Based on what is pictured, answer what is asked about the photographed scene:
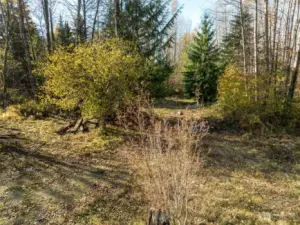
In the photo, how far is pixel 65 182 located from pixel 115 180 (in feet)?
3.07

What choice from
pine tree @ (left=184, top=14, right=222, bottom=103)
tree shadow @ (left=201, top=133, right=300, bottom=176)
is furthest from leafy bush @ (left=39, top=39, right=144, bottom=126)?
pine tree @ (left=184, top=14, right=222, bottom=103)

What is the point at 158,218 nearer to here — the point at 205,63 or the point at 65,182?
the point at 65,182

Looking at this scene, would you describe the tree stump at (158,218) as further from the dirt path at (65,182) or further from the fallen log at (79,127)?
the fallen log at (79,127)

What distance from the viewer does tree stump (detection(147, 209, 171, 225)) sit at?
2.63 meters

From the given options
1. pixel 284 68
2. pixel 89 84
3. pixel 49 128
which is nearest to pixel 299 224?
pixel 89 84

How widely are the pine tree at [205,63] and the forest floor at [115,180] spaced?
18.2 feet

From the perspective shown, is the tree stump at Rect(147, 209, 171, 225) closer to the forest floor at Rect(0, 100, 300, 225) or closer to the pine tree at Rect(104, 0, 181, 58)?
the forest floor at Rect(0, 100, 300, 225)

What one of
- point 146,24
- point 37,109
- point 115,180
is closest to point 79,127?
point 37,109

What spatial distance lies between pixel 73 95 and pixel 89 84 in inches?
22.8

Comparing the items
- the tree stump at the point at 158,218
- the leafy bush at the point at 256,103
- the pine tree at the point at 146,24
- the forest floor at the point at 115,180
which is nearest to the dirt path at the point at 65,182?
the forest floor at the point at 115,180

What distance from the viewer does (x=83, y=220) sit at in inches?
126

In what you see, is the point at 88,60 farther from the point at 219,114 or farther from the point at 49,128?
the point at 219,114

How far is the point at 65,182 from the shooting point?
165 inches

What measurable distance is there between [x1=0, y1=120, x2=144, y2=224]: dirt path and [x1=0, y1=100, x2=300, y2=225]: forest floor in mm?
14
